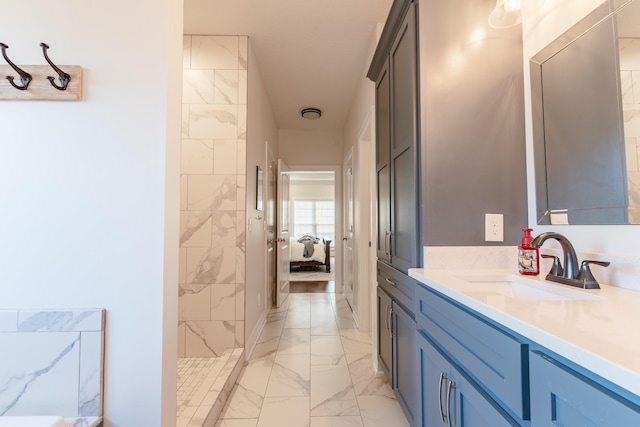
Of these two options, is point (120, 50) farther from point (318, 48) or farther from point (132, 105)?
point (318, 48)

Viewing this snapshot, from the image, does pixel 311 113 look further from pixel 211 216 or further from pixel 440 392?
pixel 440 392

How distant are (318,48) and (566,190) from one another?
7.37 ft

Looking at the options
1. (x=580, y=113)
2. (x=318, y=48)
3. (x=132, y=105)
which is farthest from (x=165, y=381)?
(x=318, y=48)

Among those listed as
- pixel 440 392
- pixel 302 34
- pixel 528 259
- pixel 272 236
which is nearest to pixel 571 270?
pixel 528 259

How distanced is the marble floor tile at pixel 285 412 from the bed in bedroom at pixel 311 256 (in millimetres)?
4434

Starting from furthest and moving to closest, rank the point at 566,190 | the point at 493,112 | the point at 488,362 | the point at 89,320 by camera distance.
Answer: the point at 493,112 < the point at 566,190 < the point at 89,320 < the point at 488,362

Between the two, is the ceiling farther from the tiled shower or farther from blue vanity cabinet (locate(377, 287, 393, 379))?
blue vanity cabinet (locate(377, 287, 393, 379))

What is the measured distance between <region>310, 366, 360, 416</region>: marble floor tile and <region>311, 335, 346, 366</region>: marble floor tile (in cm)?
10

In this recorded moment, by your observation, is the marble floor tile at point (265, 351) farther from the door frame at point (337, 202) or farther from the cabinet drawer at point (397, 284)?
the door frame at point (337, 202)

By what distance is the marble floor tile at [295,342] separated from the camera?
2611 millimetres

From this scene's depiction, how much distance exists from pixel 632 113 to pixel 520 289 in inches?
27.4

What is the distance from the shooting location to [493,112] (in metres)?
1.41

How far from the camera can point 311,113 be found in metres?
3.98

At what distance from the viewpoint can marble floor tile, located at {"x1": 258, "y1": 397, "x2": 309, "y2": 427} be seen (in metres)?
1.66
